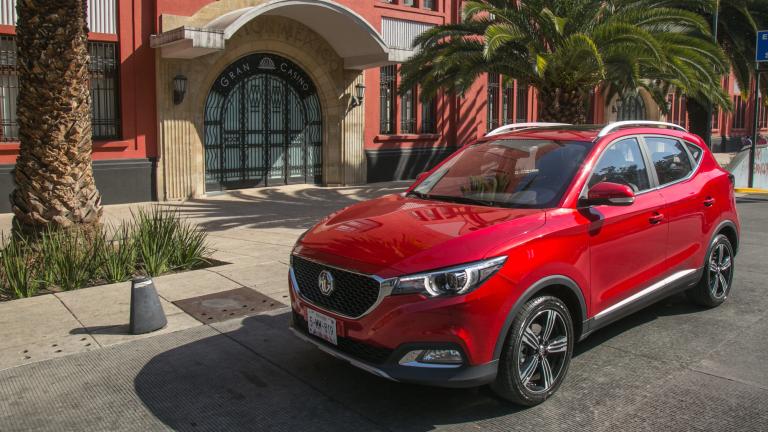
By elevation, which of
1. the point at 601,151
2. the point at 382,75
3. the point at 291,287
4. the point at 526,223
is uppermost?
the point at 382,75

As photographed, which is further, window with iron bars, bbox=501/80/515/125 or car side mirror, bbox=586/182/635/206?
window with iron bars, bbox=501/80/515/125

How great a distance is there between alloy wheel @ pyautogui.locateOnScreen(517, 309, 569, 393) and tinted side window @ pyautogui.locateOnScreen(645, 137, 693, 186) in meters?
2.01

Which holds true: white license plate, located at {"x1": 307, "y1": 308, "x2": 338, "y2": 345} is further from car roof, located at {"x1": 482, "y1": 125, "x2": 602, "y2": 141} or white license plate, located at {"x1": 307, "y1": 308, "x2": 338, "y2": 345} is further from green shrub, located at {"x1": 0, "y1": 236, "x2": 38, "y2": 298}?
green shrub, located at {"x1": 0, "y1": 236, "x2": 38, "y2": 298}

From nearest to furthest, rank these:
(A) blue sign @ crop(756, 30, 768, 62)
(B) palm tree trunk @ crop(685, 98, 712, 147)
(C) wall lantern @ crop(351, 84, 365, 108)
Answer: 1. (A) blue sign @ crop(756, 30, 768, 62)
2. (C) wall lantern @ crop(351, 84, 365, 108)
3. (B) palm tree trunk @ crop(685, 98, 712, 147)

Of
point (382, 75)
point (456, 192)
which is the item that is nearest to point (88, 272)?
point (456, 192)

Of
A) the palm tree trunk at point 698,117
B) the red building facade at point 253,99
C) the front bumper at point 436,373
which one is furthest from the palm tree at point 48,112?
the palm tree trunk at point 698,117

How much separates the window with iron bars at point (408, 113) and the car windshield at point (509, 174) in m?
14.4

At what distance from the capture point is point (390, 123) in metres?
19.8

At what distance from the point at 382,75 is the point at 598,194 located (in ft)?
50.4

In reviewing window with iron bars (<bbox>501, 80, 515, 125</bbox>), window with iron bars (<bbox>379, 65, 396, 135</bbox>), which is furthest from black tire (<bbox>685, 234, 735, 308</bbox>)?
window with iron bars (<bbox>501, 80, 515, 125</bbox>)

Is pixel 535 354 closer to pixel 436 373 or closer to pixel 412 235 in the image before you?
pixel 436 373

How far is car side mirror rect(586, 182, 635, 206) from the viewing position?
182 inches

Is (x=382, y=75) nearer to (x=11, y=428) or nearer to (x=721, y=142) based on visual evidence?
(x=11, y=428)

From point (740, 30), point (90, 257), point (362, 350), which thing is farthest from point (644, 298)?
point (740, 30)
